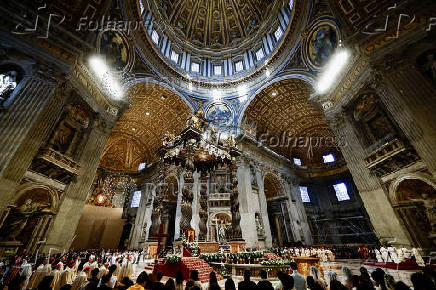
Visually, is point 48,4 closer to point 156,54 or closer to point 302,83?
point 156,54

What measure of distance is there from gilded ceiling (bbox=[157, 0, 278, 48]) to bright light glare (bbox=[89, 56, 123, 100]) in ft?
→ 37.3

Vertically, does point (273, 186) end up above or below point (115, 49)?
below

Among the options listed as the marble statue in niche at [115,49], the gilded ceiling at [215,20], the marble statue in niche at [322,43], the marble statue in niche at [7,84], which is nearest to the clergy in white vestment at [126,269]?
the marble statue in niche at [7,84]

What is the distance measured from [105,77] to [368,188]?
1717 centimetres

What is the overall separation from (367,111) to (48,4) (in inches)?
693

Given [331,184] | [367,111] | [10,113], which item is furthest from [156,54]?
[331,184]

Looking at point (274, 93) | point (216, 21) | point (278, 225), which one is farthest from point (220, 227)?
point (216, 21)

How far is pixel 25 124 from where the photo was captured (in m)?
7.41

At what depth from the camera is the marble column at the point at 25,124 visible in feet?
22.2

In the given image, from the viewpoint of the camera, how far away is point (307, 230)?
1697cm

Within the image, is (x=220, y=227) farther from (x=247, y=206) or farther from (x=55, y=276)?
(x=55, y=276)

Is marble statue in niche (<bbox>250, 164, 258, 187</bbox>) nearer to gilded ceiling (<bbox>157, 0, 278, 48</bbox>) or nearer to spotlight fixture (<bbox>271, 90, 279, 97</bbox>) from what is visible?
spotlight fixture (<bbox>271, 90, 279, 97</bbox>)

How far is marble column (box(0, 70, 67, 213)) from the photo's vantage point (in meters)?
6.77

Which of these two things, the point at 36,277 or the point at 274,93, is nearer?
the point at 36,277
